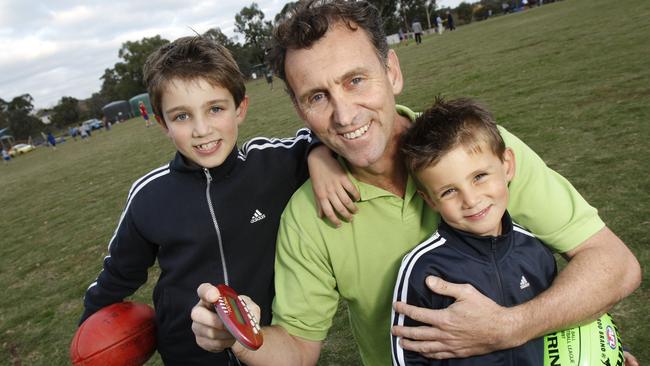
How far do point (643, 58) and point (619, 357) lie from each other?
9902mm

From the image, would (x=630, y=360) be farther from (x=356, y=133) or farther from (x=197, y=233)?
(x=197, y=233)

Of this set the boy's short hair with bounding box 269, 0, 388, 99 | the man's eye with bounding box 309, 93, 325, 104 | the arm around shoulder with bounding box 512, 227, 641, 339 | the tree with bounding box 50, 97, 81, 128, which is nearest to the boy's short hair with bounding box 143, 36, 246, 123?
the boy's short hair with bounding box 269, 0, 388, 99

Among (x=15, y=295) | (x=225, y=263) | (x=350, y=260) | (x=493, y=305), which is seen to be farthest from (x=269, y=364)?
(x=15, y=295)

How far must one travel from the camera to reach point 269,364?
76.0 inches

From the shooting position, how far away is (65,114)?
79.5 meters

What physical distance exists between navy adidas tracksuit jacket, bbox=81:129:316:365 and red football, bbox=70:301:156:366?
16 centimetres

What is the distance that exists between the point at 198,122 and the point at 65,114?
8935 centimetres

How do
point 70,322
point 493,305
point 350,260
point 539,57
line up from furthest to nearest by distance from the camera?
1. point 539,57
2. point 70,322
3. point 350,260
4. point 493,305

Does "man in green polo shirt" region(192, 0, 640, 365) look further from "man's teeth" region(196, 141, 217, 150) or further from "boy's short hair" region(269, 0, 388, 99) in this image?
"man's teeth" region(196, 141, 217, 150)

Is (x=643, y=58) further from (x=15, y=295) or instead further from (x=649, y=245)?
(x=15, y=295)

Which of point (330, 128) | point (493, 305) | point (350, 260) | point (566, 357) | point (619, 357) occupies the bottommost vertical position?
point (619, 357)

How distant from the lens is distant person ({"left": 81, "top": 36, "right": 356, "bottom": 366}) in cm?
247

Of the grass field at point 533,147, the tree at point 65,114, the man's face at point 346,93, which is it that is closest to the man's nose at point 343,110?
the man's face at point 346,93

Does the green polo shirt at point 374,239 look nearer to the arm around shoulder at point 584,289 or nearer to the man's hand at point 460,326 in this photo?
the arm around shoulder at point 584,289
